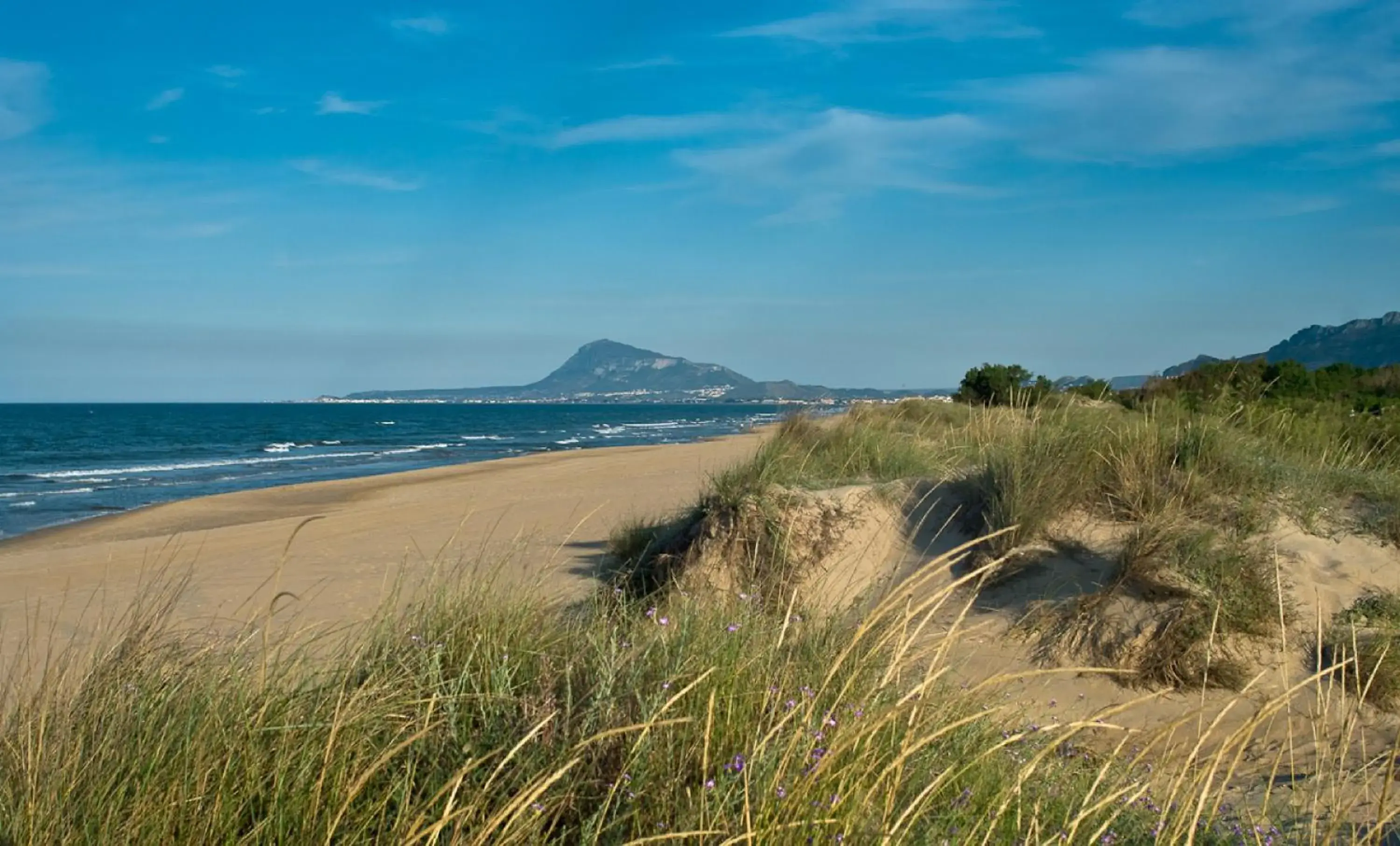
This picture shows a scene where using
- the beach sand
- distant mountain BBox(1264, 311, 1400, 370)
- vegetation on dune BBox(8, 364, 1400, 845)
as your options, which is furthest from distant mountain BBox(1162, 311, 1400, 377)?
vegetation on dune BBox(8, 364, 1400, 845)

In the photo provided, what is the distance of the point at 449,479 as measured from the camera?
26.8m

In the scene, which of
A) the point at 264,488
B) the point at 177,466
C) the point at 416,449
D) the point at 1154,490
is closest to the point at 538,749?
the point at 1154,490

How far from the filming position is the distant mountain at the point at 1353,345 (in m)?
46.6

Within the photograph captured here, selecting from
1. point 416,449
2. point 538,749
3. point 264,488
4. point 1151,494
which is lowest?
point 264,488

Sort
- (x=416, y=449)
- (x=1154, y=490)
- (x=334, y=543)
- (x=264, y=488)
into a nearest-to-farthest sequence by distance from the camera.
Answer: (x=1154, y=490) < (x=334, y=543) < (x=264, y=488) < (x=416, y=449)

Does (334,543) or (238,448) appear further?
(238,448)

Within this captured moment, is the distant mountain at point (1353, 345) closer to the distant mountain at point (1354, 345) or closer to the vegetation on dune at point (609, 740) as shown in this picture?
the distant mountain at point (1354, 345)

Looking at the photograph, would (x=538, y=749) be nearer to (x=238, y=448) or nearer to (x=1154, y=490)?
(x=1154, y=490)

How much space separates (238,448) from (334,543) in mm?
37631

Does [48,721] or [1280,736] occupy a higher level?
[48,721]

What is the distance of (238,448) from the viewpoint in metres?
47.7

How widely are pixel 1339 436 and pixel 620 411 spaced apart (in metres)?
112

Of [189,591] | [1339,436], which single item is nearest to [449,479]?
[189,591]

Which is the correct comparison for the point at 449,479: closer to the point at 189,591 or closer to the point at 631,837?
the point at 189,591
